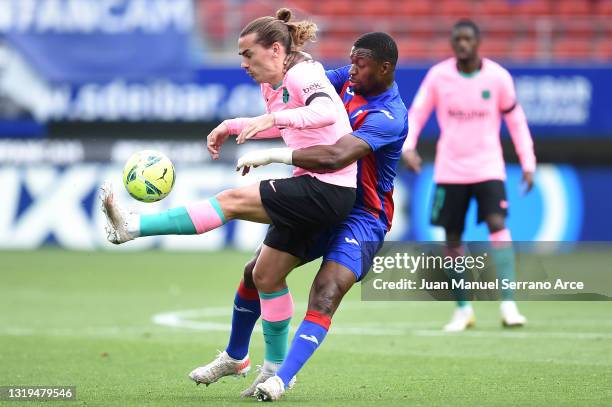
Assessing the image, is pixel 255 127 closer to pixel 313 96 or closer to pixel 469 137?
pixel 313 96

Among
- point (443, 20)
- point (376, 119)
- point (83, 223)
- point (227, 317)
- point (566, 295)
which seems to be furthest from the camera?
point (443, 20)

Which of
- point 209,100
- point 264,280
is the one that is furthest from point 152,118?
point 264,280

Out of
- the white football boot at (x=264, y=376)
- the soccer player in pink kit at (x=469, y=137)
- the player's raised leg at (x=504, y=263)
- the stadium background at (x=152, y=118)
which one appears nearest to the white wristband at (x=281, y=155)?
the white football boot at (x=264, y=376)

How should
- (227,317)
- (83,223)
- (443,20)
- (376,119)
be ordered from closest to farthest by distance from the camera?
(376,119) < (227,317) < (83,223) < (443,20)

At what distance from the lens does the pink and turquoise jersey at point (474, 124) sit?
10.6 m

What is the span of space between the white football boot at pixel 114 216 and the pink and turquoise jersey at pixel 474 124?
508 centimetres

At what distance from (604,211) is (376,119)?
13.0m

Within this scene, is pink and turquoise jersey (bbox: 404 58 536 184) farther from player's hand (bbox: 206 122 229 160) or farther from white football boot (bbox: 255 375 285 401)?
white football boot (bbox: 255 375 285 401)

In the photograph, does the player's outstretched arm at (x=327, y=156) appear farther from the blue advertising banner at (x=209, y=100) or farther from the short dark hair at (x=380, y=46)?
the blue advertising banner at (x=209, y=100)

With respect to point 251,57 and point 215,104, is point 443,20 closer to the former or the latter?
point 215,104

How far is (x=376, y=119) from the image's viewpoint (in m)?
6.53

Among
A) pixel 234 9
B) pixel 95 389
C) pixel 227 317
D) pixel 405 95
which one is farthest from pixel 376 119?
pixel 234 9

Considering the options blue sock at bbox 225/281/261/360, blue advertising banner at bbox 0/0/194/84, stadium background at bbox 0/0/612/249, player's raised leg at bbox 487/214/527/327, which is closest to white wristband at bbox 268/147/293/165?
blue sock at bbox 225/281/261/360

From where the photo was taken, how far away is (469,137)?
10672 mm
